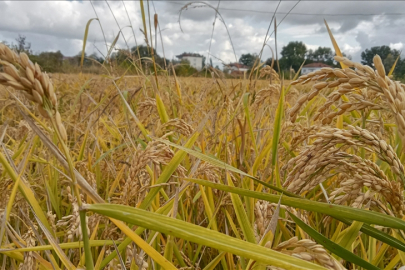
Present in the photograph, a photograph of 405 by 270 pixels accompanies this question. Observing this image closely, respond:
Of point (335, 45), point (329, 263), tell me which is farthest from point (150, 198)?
point (335, 45)

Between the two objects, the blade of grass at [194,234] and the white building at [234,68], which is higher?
the white building at [234,68]

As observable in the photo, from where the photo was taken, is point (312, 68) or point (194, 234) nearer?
point (194, 234)

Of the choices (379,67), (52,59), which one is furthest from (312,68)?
(52,59)

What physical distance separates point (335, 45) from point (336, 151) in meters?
0.93

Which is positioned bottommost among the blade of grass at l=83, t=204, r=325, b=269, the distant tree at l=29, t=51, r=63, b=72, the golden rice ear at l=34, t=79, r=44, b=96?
the blade of grass at l=83, t=204, r=325, b=269

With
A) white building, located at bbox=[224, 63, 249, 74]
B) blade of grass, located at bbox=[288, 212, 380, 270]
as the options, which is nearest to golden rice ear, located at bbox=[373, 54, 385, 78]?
blade of grass, located at bbox=[288, 212, 380, 270]

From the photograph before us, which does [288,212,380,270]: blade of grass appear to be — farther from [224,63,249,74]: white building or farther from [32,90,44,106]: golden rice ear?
[224,63,249,74]: white building

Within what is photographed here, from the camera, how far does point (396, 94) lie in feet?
1.74

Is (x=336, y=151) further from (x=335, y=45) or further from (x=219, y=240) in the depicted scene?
(x=335, y=45)

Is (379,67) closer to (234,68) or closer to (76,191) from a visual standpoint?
(76,191)

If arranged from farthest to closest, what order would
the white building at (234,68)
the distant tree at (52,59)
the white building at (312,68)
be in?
the distant tree at (52,59) → the white building at (234,68) → the white building at (312,68)

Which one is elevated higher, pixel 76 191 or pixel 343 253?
pixel 76 191

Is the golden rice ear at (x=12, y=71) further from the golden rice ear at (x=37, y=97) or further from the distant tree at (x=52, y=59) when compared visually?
the distant tree at (x=52, y=59)

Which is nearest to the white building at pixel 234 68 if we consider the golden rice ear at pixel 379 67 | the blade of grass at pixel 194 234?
the golden rice ear at pixel 379 67
